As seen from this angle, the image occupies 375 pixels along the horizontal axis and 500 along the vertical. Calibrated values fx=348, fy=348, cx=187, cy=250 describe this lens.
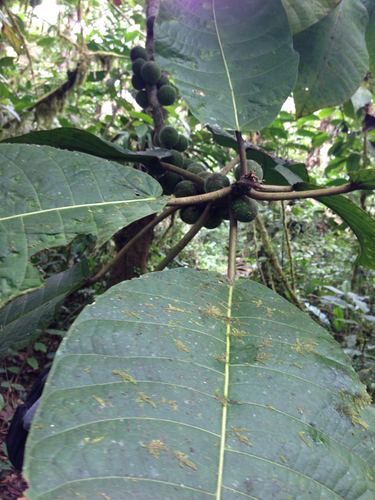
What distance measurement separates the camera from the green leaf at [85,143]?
0.87 metres

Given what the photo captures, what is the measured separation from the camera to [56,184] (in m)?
0.68

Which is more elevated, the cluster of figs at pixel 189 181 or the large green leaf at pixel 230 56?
the large green leaf at pixel 230 56

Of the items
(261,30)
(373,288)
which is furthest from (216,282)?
(373,288)

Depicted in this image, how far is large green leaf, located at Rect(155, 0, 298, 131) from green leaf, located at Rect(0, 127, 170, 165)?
0.19 meters

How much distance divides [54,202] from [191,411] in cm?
44

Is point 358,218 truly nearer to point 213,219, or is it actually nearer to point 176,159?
point 213,219

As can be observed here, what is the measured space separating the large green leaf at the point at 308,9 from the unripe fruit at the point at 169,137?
0.46 m

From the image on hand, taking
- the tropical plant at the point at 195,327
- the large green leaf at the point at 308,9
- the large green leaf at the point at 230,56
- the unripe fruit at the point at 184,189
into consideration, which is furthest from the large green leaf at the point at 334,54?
the unripe fruit at the point at 184,189

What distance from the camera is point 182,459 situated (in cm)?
39

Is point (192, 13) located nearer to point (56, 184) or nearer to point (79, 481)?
point (56, 184)

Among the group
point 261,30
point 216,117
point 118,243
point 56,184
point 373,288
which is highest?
point 261,30

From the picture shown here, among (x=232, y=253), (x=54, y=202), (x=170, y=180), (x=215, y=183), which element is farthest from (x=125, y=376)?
(x=170, y=180)

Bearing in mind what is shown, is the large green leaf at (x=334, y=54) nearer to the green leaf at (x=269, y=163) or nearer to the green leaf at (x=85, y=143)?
the green leaf at (x=269, y=163)

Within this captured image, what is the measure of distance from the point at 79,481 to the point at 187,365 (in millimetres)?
210
